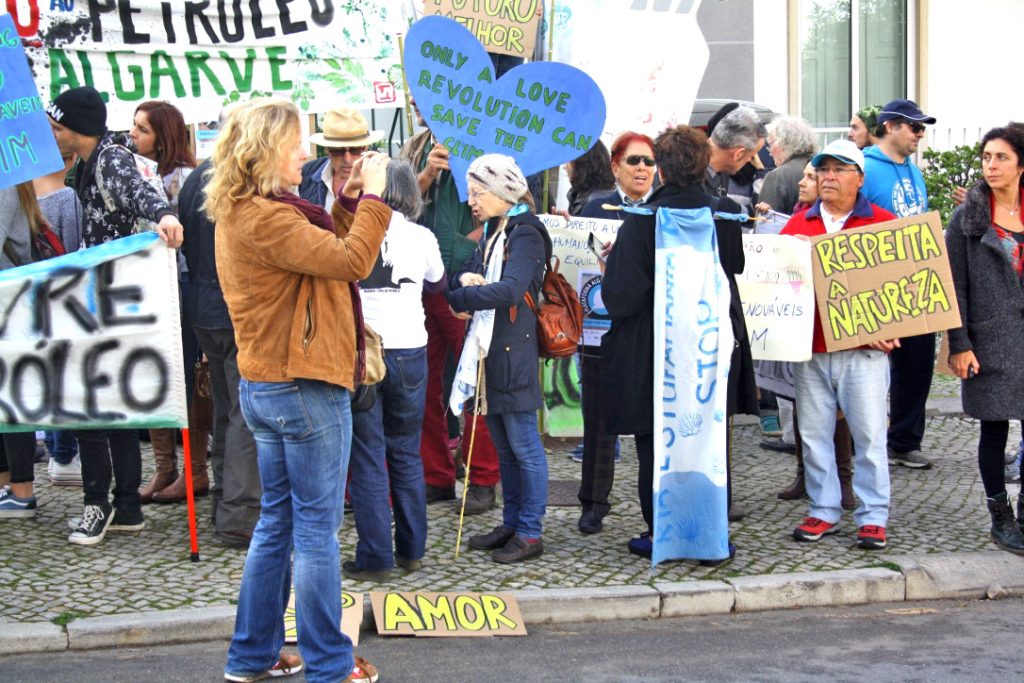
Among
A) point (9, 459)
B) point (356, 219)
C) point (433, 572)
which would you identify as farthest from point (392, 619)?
point (9, 459)

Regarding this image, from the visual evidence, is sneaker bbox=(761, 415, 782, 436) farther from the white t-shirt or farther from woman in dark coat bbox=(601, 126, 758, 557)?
the white t-shirt

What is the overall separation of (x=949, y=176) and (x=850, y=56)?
3626 mm

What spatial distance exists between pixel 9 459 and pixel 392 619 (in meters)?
2.56

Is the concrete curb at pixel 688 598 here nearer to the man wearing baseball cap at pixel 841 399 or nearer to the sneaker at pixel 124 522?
the man wearing baseball cap at pixel 841 399

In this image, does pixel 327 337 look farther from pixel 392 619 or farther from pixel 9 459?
pixel 9 459

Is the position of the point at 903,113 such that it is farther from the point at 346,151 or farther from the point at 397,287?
the point at 397,287

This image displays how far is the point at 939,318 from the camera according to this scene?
594 centimetres

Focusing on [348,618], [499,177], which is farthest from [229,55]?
[348,618]

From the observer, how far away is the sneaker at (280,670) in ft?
14.4

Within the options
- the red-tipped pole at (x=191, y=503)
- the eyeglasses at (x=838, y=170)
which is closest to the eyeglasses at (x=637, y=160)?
the eyeglasses at (x=838, y=170)

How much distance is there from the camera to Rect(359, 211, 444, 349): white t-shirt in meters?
5.30

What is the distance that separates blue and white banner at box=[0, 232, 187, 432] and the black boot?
377 centimetres

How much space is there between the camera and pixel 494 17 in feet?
23.8

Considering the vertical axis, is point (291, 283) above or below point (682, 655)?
above
